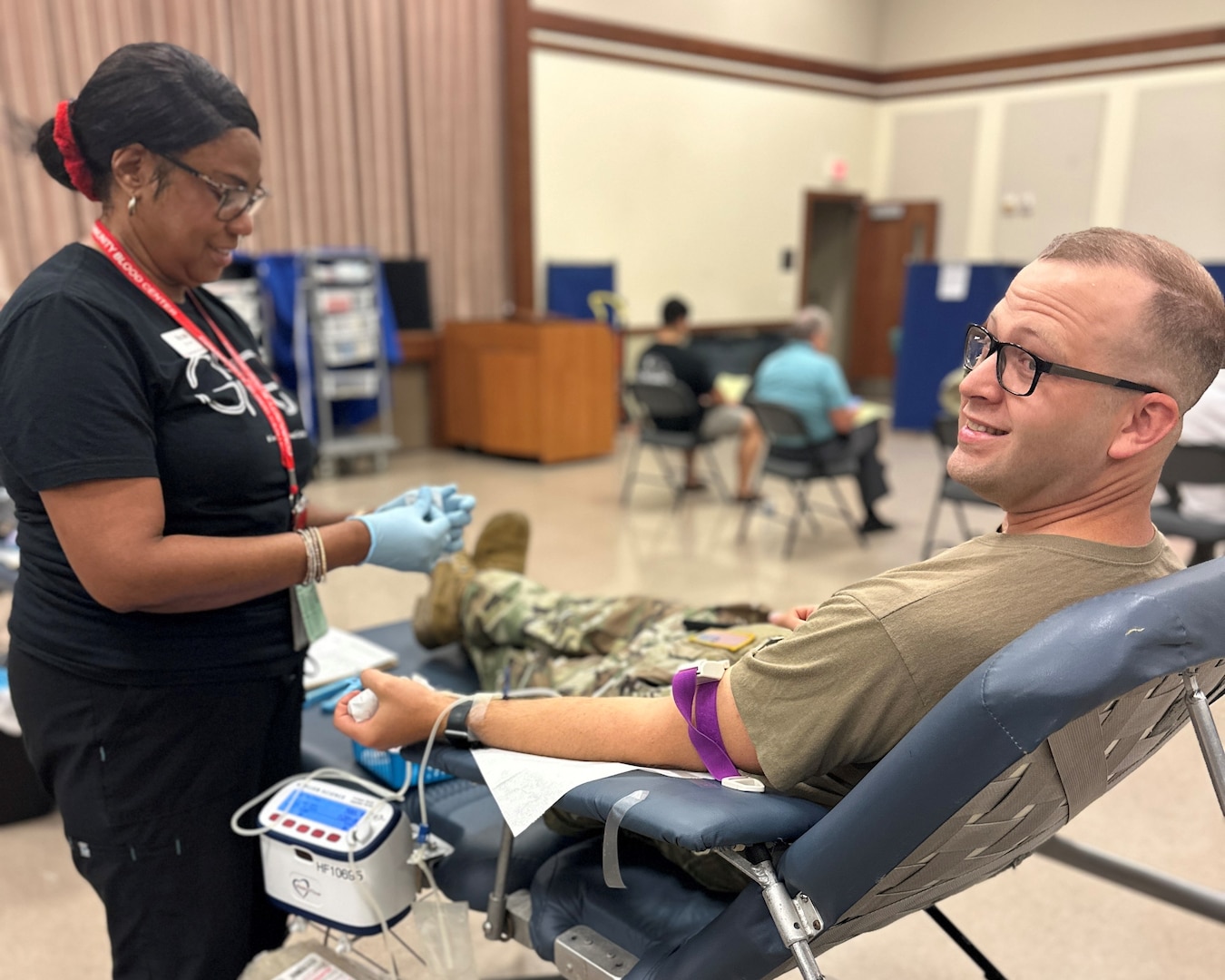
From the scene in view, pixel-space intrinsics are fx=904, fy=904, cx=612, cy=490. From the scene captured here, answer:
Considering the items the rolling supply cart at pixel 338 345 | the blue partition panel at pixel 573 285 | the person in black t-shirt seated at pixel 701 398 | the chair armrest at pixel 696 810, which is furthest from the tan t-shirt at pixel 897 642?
the blue partition panel at pixel 573 285

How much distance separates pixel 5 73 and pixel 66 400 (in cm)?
487

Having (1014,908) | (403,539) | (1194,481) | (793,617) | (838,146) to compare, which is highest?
(838,146)

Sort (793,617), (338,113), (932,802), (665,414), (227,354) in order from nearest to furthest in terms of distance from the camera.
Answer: (932,802) < (227,354) < (793,617) < (665,414) < (338,113)

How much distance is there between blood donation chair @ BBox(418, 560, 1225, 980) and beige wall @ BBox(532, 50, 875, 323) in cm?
639

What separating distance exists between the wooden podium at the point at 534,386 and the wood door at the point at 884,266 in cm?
406

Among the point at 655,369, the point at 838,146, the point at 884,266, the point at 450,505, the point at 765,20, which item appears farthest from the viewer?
the point at 884,266

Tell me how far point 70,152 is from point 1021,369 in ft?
3.71

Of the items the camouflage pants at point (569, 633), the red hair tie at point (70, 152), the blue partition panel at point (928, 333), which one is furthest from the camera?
the blue partition panel at point (928, 333)

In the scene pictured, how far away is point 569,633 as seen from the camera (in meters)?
1.80

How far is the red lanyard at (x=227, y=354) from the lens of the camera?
44.2 inches

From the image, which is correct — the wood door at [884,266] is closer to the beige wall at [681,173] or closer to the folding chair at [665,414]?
the beige wall at [681,173]

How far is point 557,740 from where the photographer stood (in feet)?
3.44

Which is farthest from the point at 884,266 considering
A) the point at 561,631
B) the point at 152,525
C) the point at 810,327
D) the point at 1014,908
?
the point at 152,525

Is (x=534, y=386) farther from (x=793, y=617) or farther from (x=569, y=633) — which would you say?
(x=793, y=617)
